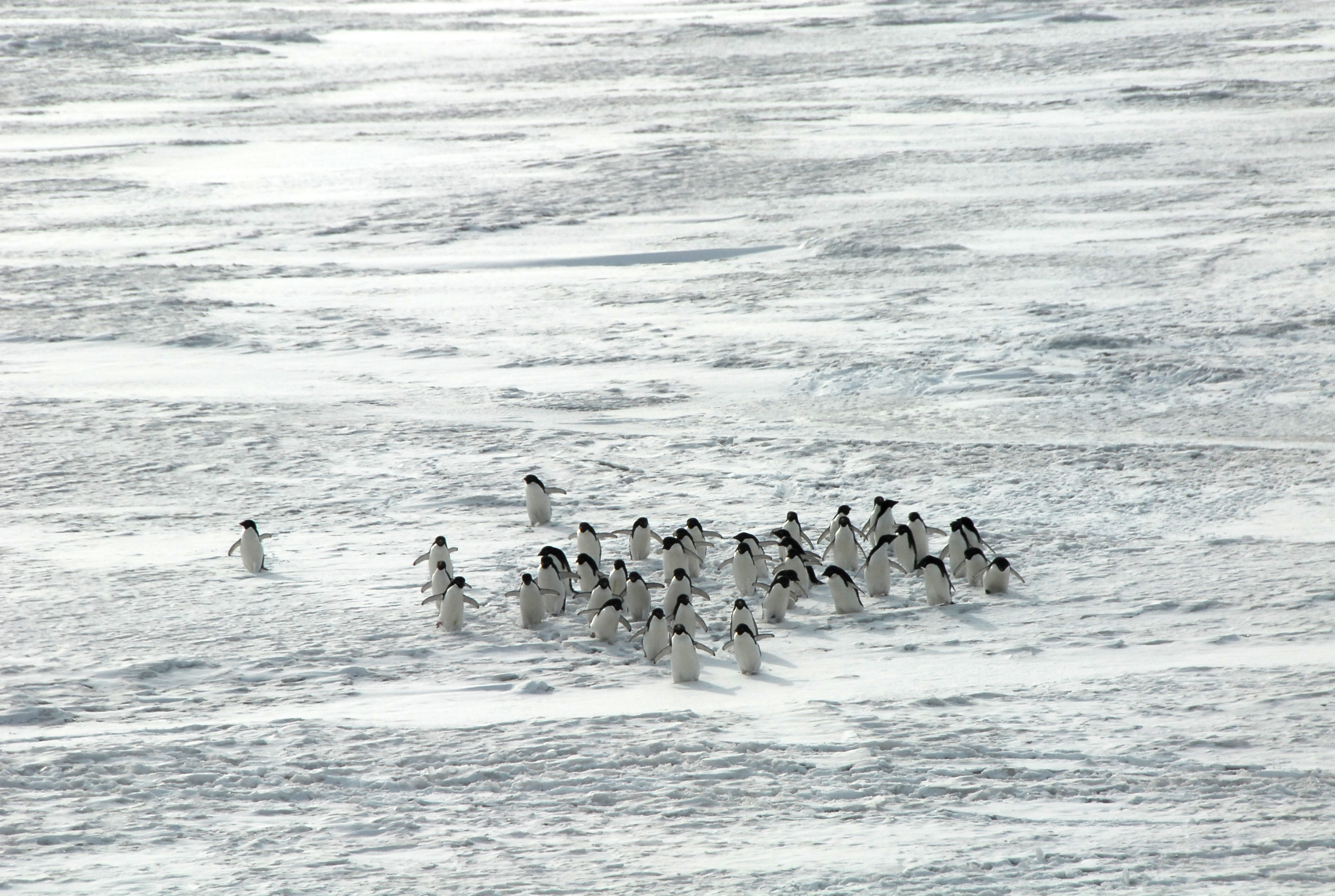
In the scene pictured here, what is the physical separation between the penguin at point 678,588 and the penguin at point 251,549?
63.3 inches

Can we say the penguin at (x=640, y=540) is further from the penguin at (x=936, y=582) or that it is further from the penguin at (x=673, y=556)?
the penguin at (x=936, y=582)

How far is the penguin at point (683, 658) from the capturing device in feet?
14.4

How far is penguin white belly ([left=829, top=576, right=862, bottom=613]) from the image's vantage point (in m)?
4.87

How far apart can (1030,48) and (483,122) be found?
799 centimetres

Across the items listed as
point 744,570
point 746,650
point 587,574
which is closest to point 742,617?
point 746,650

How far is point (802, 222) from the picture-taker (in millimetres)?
10461

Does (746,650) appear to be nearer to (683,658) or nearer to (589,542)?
(683,658)

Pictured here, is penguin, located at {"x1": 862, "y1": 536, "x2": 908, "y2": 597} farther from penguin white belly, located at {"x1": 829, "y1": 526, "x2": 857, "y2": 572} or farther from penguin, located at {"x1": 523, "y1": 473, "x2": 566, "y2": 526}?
penguin, located at {"x1": 523, "y1": 473, "x2": 566, "y2": 526}

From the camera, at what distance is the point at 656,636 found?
15.0 ft

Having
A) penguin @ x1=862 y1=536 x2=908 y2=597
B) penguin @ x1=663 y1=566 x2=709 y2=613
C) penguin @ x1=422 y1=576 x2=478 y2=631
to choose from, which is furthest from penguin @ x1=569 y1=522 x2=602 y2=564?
penguin @ x1=862 y1=536 x2=908 y2=597

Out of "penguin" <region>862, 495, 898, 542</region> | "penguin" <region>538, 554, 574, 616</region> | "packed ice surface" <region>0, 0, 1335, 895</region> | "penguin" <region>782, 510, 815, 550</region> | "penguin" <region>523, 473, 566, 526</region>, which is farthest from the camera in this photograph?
"penguin" <region>523, 473, 566, 526</region>

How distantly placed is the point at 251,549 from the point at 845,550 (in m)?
2.27

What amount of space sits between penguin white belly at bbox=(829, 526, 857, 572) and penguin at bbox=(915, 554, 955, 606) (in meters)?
0.30

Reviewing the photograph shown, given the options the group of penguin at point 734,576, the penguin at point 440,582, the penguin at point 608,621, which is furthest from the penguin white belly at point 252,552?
the penguin at point 608,621
